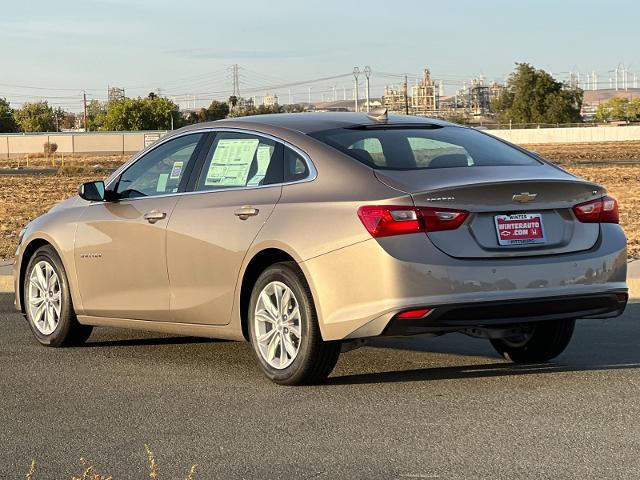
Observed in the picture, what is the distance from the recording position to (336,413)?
6.90 m

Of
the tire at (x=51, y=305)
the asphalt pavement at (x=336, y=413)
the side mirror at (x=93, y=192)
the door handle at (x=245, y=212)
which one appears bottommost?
the asphalt pavement at (x=336, y=413)

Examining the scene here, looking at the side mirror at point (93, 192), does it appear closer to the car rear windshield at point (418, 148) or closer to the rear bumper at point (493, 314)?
the car rear windshield at point (418, 148)

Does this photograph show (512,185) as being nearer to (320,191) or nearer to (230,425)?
(320,191)

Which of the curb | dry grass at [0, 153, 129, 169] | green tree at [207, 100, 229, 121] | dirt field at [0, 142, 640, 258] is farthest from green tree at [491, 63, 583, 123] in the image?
the curb

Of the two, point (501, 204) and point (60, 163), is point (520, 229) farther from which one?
point (60, 163)

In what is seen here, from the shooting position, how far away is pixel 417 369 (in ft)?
27.3

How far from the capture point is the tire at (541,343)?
8.38 meters

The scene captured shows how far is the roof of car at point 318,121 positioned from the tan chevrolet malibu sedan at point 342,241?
0.08ft

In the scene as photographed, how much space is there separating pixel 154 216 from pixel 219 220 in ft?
2.38

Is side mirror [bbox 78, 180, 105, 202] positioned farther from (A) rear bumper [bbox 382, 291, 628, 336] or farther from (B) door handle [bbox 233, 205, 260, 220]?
(A) rear bumper [bbox 382, 291, 628, 336]

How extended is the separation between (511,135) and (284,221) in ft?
358

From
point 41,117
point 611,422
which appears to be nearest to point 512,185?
point 611,422

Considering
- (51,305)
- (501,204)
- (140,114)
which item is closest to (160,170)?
(51,305)

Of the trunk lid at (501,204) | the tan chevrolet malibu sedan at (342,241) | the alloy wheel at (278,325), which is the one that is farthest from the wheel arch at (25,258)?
the trunk lid at (501,204)
